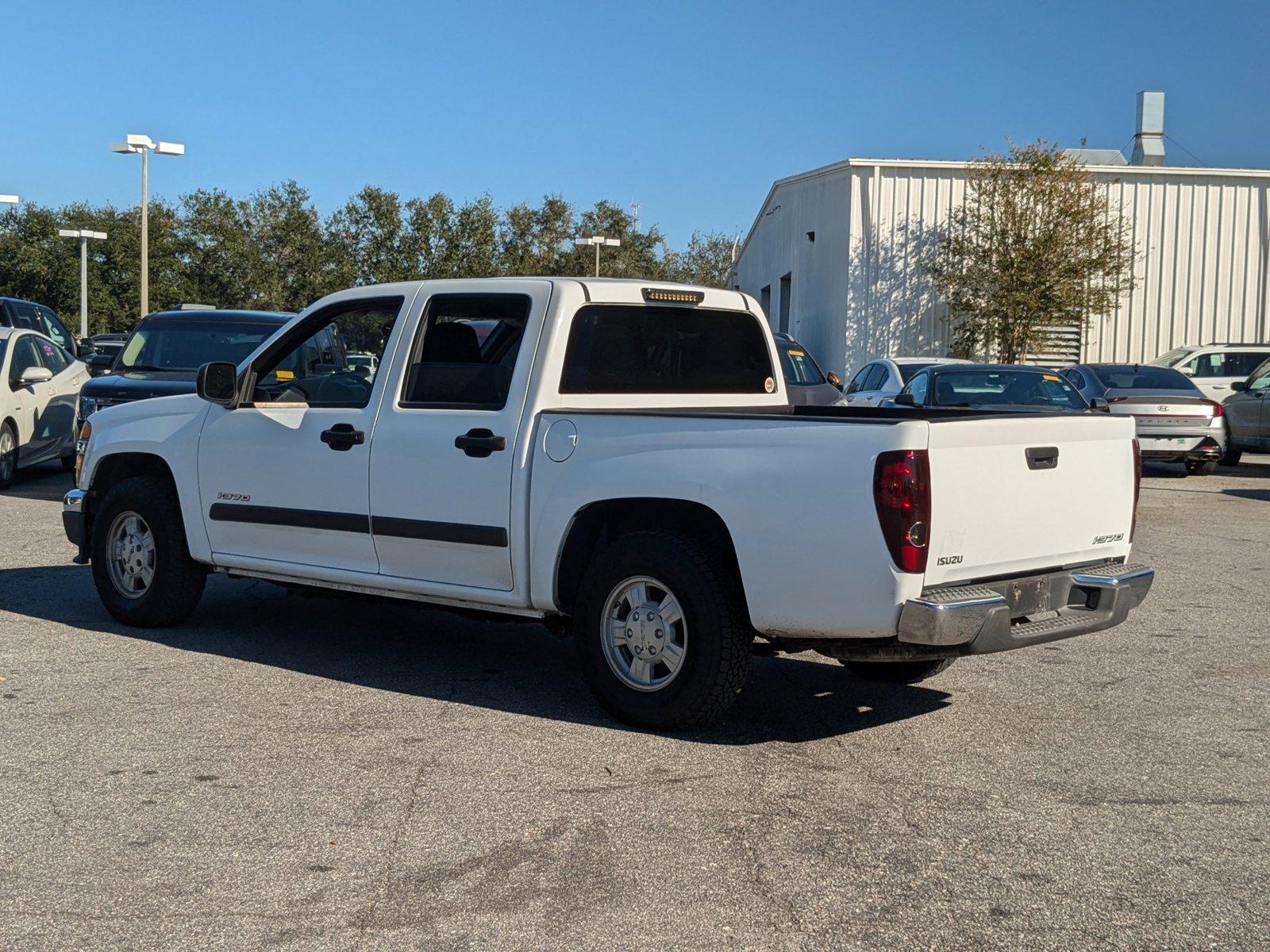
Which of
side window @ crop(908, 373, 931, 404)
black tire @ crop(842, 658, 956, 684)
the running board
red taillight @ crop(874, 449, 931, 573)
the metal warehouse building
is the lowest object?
black tire @ crop(842, 658, 956, 684)

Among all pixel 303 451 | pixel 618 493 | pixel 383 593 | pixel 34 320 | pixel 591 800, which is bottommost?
pixel 591 800

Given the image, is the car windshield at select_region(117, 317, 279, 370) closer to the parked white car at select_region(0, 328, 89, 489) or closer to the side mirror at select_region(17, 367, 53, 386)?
the side mirror at select_region(17, 367, 53, 386)

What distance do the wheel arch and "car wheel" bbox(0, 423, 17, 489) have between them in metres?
10.8

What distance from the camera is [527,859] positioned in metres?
4.34

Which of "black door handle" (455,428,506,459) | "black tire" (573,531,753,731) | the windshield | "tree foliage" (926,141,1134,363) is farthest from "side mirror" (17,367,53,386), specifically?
"tree foliage" (926,141,1134,363)

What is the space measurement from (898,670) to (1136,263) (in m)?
28.3

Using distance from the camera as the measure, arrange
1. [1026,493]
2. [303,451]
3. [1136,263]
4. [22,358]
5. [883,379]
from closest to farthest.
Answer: [1026,493], [303,451], [22,358], [883,379], [1136,263]

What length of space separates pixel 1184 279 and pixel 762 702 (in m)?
29.4

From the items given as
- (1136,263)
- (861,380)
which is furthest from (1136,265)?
(861,380)

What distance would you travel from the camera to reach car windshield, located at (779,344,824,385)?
17.3 meters

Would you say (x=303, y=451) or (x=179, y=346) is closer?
(x=303, y=451)

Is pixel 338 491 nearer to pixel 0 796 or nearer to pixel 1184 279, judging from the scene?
pixel 0 796

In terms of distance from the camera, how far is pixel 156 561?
25.5 feet

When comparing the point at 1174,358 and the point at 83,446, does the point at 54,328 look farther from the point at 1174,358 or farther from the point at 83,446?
the point at 1174,358
